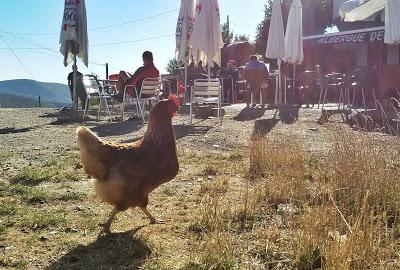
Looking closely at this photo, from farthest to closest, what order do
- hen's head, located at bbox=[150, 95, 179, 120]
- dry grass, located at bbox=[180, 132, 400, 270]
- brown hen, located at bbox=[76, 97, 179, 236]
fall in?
hen's head, located at bbox=[150, 95, 179, 120] < brown hen, located at bbox=[76, 97, 179, 236] < dry grass, located at bbox=[180, 132, 400, 270]

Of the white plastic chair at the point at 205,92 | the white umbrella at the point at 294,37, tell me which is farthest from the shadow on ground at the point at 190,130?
the white umbrella at the point at 294,37

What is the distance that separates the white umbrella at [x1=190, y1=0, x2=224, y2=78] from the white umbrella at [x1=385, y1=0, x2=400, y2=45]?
3.45 m

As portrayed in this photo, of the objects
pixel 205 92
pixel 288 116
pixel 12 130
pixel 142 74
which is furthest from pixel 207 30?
pixel 12 130

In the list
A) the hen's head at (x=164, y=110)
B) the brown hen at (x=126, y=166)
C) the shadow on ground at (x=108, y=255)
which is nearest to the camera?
the shadow on ground at (x=108, y=255)

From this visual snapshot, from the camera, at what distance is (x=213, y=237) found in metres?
2.54

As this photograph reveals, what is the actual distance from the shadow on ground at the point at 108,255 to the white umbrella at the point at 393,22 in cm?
766

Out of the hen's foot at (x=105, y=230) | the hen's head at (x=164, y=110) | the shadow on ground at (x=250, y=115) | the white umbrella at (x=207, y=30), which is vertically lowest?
the hen's foot at (x=105, y=230)

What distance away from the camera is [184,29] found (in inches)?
394

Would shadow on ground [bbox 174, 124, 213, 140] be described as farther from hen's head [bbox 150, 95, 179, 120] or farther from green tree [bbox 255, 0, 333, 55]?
green tree [bbox 255, 0, 333, 55]

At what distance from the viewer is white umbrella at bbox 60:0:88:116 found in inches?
393

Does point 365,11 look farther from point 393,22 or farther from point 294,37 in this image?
point 393,22

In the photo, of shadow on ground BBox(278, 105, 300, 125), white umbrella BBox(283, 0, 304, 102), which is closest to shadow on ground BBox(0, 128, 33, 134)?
shadow on ground BBox(278, 105, 300, 125)

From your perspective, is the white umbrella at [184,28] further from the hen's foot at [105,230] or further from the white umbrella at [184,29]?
the hen's foot at [105,230]

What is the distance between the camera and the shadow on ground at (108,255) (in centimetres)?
249
